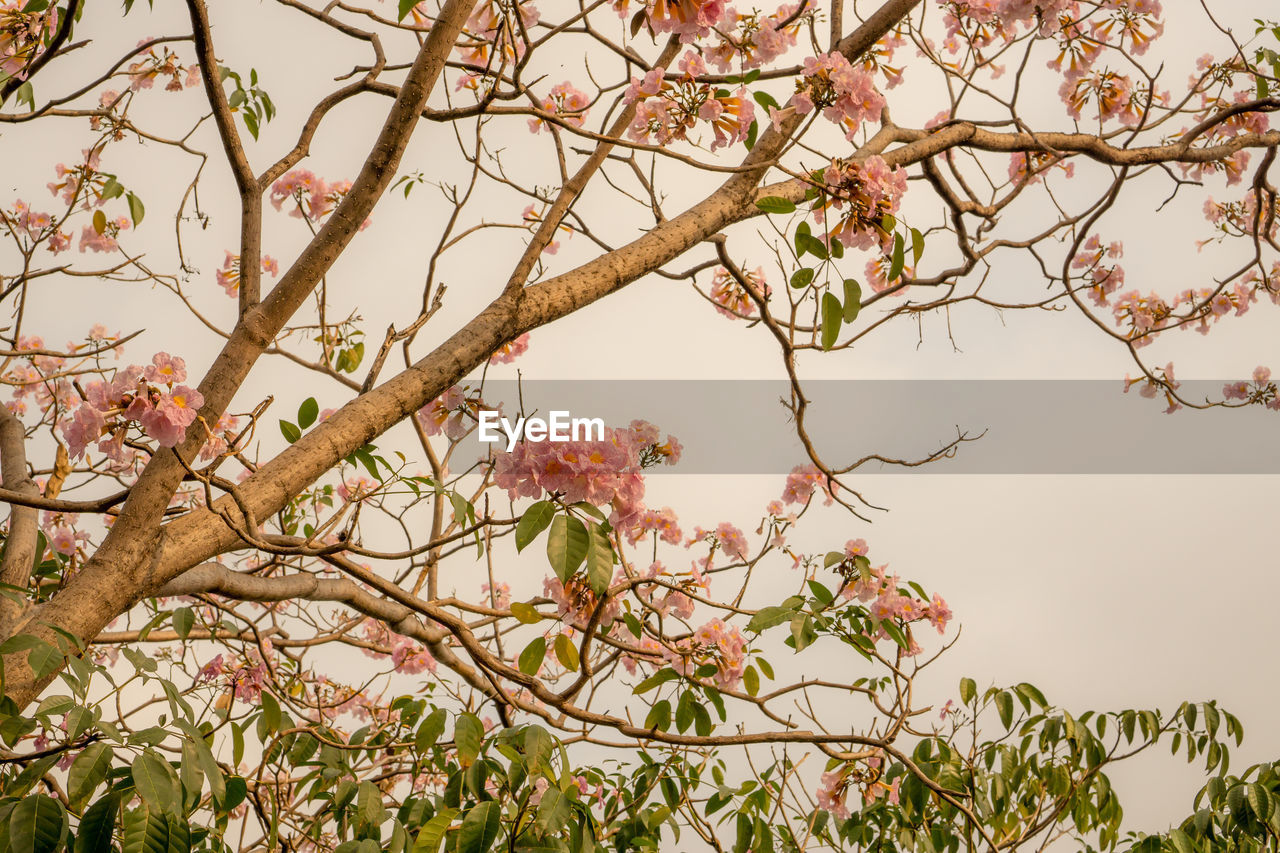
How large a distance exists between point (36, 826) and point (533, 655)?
21.2 inches

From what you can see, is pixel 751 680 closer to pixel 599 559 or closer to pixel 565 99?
pixel 599 559

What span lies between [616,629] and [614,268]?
595mm

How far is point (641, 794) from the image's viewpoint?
1996mm

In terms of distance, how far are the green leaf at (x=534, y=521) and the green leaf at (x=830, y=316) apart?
51 centimetres

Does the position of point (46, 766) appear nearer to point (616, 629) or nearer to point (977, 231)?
point (616, 629)

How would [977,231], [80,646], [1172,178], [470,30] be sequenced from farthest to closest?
[1172,178] → [977,231] → [470,30] → [80,646]

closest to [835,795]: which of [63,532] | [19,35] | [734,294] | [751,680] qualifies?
[751,680]

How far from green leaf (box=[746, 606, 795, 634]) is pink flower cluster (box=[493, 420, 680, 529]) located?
0.46m

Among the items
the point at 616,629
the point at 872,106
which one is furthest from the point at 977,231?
the point at 616,629

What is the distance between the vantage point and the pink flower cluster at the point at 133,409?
39.9 inches

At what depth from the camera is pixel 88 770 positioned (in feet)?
2.81

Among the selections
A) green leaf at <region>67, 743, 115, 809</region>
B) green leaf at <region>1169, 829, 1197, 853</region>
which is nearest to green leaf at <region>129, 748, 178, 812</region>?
green leaf at <region>67, 743, 115, 809</region>

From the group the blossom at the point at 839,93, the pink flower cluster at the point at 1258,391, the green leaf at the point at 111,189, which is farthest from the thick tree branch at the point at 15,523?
the pink flower cluster at the point at 1258,391

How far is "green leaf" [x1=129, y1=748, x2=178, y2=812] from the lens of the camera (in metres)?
0.82
